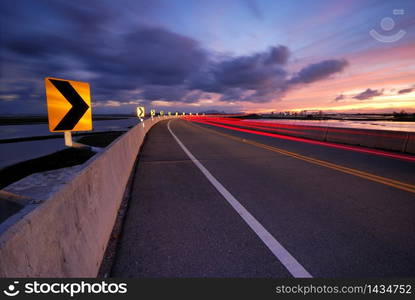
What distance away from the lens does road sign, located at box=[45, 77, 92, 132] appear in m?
4.46

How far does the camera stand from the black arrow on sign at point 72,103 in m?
4.62

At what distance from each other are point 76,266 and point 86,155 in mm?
11359

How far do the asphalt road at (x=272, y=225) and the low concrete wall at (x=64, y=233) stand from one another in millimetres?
449

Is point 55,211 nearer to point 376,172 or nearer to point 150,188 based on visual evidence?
point 150,188

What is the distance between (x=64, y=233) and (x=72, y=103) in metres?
3.54

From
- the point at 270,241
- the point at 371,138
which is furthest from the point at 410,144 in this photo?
the point at 270,241

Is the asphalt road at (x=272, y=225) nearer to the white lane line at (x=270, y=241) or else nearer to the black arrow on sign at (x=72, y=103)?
the white lane line at (x=270, y=241)

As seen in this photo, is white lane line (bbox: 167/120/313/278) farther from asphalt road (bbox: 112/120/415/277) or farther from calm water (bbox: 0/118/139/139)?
calm water (bbox: 0/118/139/139)

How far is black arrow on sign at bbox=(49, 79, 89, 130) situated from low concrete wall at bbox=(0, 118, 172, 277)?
1690 mm

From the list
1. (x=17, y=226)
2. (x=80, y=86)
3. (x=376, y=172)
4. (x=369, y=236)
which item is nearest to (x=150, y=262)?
(x=17, y=226)

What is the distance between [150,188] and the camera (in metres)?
6.02

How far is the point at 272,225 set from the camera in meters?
3.92

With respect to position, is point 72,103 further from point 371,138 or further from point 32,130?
point 32,130

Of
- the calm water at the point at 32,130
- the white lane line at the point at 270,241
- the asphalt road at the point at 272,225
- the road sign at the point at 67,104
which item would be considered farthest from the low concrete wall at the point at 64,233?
the calm water at the point at 32,130
